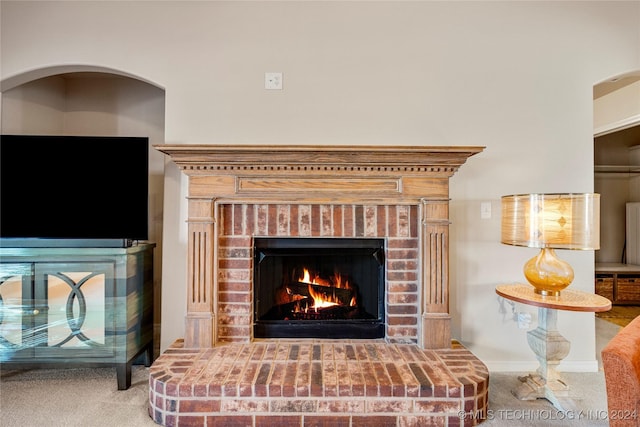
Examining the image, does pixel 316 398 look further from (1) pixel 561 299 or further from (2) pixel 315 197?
(1) pixel 561 299

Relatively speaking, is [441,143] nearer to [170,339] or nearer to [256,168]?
[256,168]

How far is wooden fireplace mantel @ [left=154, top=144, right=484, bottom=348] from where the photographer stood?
209 centimetres

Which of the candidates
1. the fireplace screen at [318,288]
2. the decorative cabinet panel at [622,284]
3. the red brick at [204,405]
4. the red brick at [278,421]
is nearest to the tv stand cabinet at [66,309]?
the red brick at [204,405]

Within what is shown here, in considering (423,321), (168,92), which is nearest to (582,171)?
(423,321)

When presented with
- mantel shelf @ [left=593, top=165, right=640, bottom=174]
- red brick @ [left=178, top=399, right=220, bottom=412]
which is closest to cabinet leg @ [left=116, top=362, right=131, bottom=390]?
red brick @ [left=178, top=399, right=220, bottom=412]

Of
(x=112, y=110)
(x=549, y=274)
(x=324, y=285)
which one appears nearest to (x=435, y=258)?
(x=549, y=274)

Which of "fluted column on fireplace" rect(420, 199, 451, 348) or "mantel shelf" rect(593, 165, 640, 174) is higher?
"mantel shelf" rect(593, 165, 640, 174)

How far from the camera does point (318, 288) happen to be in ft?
7.54

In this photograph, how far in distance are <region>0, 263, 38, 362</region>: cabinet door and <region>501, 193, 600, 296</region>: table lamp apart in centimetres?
304

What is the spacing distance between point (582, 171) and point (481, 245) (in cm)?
90

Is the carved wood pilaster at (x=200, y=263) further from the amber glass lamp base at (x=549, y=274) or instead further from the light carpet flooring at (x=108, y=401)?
the amber glass lamp base at (x=549, y=274)

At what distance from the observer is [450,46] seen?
7.62 ft

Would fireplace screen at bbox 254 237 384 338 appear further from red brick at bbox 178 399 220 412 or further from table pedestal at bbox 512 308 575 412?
table pedestal at bbox 512 308 575 412

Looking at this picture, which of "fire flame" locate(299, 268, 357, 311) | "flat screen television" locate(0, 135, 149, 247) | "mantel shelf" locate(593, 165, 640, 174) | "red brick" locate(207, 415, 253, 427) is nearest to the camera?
"red brick" locate(207, 415, 253, 427)
